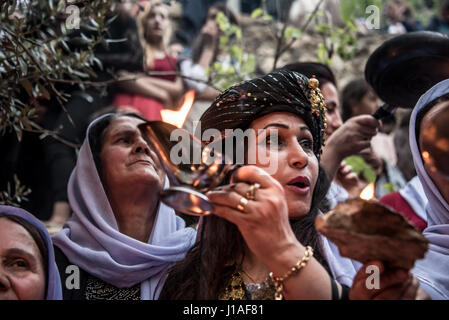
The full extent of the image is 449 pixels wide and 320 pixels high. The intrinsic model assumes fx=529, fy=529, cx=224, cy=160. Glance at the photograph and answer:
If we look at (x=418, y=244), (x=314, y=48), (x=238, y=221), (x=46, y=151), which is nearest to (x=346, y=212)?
(x=418, y=244)

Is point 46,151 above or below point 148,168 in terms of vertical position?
below

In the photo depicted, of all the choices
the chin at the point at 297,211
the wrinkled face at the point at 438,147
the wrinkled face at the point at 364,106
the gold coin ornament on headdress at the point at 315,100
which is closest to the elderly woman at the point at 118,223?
the chin at the point at 297,211

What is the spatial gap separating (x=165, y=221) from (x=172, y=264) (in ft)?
0.99

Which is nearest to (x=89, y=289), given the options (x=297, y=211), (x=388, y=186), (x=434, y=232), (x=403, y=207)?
(x=297, y=211)

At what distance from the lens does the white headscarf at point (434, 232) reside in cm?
195

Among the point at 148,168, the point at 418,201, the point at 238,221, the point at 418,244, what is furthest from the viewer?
the point at 418,201

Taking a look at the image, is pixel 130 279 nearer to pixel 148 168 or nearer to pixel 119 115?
pixel 148 168

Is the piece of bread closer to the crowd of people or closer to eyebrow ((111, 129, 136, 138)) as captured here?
the crowd of people

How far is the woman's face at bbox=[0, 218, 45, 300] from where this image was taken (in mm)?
1721

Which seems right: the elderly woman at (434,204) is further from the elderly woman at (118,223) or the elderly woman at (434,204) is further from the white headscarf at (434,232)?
the elderly woman at (118,223)

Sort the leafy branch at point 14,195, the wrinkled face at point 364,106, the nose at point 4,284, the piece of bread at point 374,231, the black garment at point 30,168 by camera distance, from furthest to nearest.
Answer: the wrinkled face at point 364,106, the black garment at point 30,168, the leafy branch at point 14,195, the nose at point 4,284, the piece of bread at point 374,231

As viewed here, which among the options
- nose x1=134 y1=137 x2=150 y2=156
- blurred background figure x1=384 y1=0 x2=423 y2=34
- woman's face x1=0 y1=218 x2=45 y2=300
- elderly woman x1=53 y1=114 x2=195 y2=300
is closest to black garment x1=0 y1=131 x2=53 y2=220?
elderly woman x1=53 y1=114 x2=195 y2=300

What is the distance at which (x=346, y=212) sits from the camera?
1.33 m

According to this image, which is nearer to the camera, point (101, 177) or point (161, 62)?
point (101, 177)
